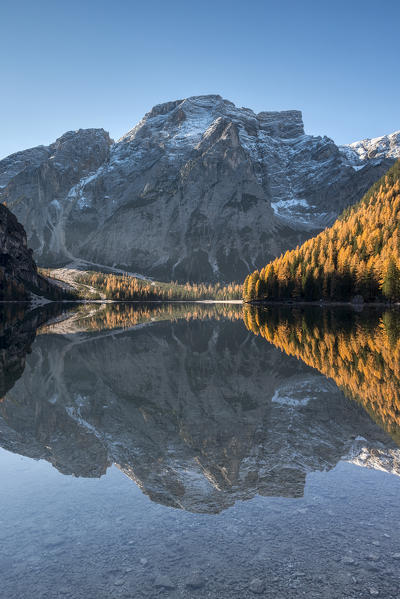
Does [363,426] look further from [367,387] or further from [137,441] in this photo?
[137,441]

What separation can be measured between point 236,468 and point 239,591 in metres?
5.03

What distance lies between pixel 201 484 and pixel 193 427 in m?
4.70

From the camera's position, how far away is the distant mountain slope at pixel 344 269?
4509 inches

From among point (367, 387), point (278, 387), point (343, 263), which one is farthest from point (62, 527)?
point (343, 263)

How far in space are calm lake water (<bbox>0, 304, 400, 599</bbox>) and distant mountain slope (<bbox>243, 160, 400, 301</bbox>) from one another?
100 m

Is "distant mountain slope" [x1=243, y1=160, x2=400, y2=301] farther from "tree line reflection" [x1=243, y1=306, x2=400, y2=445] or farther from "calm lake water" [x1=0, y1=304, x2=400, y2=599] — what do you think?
"calm lake water" [x1=0, y1=304, x2=400, y2=599]

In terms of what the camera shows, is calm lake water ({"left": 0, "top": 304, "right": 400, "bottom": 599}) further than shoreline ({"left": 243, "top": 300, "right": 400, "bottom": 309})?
No

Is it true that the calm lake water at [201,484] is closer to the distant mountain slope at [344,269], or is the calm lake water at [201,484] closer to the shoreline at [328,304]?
the shoreline at [328,304]

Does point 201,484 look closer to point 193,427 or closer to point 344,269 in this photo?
point 193,427

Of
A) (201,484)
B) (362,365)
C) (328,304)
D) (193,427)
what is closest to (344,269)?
(328,304)

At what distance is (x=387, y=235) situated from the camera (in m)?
139

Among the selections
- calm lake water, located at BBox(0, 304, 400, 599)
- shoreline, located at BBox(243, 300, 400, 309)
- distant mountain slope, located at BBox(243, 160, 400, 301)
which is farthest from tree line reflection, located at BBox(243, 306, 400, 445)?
shoreline, located at BBox(243, 300, 400, 309)

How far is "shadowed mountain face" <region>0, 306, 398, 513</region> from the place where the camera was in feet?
35.5

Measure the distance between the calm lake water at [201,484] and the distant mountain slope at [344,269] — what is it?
100 meters
